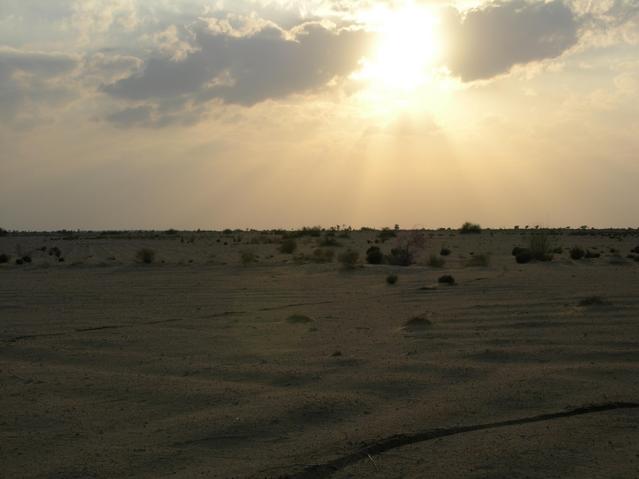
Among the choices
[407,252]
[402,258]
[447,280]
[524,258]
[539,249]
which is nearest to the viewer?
[447,280]

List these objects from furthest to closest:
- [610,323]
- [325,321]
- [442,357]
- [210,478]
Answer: [325,321] < [610,323] < [442,357] < [210,478]

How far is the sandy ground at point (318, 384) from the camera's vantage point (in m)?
5.76

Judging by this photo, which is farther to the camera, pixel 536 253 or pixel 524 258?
pixel 536 253

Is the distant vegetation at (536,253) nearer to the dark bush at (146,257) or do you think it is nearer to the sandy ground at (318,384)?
the sandy ground at (318,384)

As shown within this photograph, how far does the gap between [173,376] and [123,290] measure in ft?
39.0

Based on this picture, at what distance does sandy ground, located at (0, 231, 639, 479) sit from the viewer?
18.9 ft

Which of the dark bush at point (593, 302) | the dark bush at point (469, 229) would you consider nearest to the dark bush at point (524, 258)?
the dark bush at point (593, 302)

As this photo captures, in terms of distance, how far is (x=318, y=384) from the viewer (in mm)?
8227

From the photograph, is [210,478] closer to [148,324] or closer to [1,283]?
[148,324]

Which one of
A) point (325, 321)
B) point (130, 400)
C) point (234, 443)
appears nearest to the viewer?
point (234, 443)

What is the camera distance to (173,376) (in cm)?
888

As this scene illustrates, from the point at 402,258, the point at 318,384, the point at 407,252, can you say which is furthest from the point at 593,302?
the point at 407,252

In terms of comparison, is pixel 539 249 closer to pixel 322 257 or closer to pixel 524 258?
pixel 524 258

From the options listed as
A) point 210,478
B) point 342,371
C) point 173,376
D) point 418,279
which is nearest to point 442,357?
point 342,371
